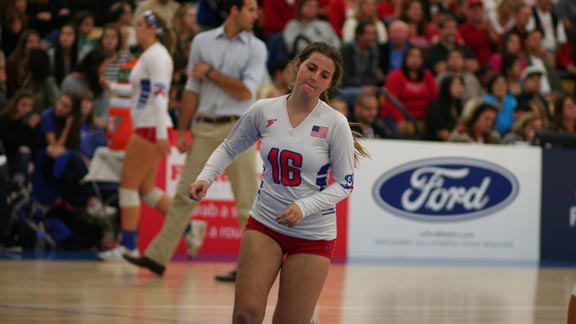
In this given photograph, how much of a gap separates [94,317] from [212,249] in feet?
18.0

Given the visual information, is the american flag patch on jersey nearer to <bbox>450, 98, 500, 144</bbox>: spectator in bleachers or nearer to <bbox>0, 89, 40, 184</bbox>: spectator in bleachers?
<bbox>0, 89, 40, 184</bbox>: spectator in bleachers

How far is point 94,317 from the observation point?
23.1ft

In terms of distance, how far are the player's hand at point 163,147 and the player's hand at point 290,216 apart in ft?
15.2

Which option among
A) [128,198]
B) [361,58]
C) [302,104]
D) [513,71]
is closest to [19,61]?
[128,198]

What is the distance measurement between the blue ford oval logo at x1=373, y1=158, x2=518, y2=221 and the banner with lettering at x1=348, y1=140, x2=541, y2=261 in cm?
1

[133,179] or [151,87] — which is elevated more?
[151,87]

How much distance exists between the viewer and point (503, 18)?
19.2 meters

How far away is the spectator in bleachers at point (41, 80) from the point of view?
14031mm

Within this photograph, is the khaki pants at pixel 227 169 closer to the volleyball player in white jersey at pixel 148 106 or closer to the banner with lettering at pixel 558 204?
the volleyball player in white jersey at pixel 148 106

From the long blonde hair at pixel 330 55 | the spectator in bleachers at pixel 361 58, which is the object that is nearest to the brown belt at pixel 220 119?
the long blonde hair at pixel 330 55

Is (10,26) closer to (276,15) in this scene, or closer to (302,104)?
(276,15)

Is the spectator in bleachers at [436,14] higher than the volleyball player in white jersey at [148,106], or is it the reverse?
the spectator in bleachers at [436,14]

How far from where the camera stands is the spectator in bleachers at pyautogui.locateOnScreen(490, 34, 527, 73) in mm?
17969

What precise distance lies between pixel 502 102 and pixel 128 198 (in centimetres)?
721
